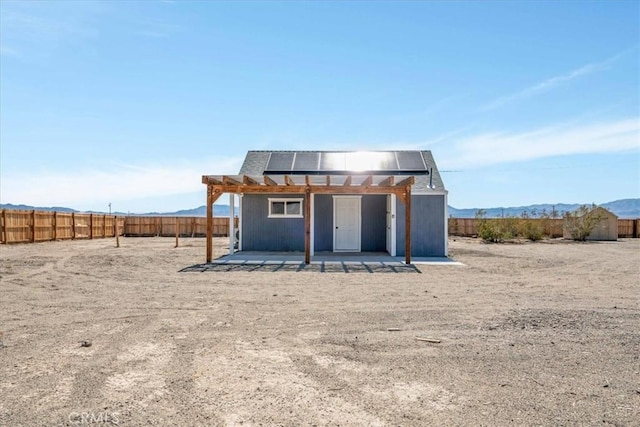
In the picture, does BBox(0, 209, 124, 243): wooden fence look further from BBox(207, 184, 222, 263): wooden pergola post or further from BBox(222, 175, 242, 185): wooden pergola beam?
BBox(222, 175, 242, 185): wooden pergola beam

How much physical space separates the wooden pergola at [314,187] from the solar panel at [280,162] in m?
3.13

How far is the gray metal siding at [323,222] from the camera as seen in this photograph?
1595cm

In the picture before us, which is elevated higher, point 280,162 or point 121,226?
point 280,162

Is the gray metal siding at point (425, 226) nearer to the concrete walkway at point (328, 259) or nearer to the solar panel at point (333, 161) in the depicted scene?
the concrete walkway at point (328, 259)

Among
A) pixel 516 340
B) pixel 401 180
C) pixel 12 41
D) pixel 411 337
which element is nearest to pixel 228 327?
pixel 411 337

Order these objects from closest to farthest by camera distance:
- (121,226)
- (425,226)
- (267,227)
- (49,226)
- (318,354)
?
(318,354), (425,226), (267,227), (49,226), (121,226)

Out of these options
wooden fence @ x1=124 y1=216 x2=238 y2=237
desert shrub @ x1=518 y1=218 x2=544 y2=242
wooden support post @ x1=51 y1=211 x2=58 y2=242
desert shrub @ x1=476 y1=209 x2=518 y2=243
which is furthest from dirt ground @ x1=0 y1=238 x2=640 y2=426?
wooden fence @ x1=124 y1=216 x2=238 y2=237

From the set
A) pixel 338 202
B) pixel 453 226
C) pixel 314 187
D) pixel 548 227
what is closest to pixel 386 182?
pixel 314 187

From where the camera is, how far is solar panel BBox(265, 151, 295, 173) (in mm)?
16958

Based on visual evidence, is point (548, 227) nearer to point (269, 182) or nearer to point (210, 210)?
point (269, 182)

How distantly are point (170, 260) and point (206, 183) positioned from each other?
2733mm

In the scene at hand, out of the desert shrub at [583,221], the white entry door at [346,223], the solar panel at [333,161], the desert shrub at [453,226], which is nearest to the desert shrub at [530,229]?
the desert shrub at [583,221]

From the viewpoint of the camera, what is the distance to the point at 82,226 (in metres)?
26.1

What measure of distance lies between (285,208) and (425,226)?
4.97 metres
